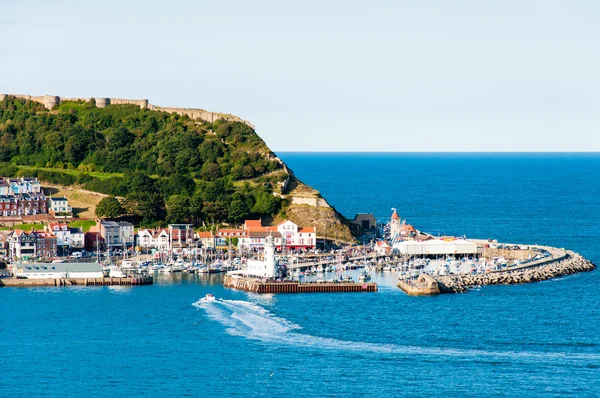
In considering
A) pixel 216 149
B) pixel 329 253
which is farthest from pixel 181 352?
pixel 216 149

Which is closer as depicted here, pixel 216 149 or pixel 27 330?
pixel 27 330

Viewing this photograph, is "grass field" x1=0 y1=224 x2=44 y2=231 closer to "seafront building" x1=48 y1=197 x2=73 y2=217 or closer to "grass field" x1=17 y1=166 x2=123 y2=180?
"seafront building" x1=48 y1=197 x2=73 y2=217

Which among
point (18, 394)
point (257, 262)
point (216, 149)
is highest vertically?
point (216, 149)

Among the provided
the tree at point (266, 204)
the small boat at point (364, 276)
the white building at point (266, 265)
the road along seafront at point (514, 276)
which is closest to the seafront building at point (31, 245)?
the white building at point (266, 265)

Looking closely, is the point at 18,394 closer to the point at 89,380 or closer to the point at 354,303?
the point at 89,380

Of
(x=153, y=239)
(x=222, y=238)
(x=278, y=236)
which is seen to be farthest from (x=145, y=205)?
(x=278, y=236)

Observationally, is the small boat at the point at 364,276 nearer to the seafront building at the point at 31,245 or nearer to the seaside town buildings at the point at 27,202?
the seafront building at the point at 31,245

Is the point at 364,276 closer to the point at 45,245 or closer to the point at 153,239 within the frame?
the point at 153,239
